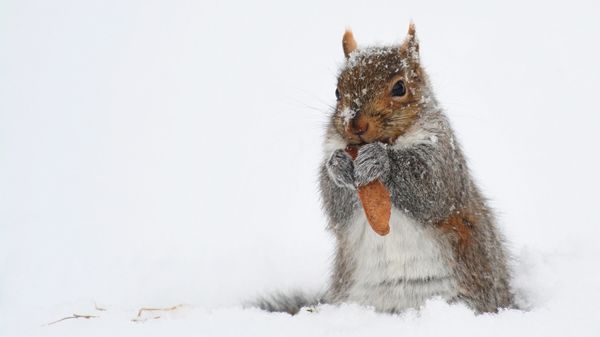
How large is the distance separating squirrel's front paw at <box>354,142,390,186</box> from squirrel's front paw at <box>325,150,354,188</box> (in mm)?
46

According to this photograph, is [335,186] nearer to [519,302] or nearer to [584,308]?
[519,302]

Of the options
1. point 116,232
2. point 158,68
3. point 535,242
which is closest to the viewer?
point 535,242

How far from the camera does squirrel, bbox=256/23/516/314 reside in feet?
9.84

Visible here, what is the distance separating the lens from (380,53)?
324 cm

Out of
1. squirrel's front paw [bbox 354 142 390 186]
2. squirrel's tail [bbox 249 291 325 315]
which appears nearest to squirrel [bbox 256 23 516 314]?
squirrel's front paw [bbox 354 142 390 186]

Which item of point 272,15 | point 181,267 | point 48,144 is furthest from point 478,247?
point 272,15

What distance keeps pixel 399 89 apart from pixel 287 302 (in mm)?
1276

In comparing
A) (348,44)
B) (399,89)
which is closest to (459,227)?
(399,89)

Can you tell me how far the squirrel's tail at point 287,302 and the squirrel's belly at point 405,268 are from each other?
24.7 inches

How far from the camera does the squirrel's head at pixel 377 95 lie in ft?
9.70

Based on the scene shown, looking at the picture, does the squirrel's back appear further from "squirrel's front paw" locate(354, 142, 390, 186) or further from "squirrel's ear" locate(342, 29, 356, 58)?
"squirrel's ear" locate(342, 29, 356, 58)

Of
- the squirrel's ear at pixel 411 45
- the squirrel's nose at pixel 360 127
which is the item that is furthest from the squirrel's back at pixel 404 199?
the squirrel's ear at pixel 411 45

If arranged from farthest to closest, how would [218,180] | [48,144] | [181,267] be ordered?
1. [48,144]
2. [218,180]
3. [181,267]

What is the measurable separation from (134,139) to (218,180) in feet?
6.84
